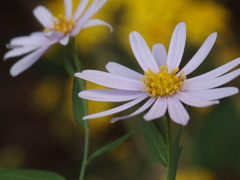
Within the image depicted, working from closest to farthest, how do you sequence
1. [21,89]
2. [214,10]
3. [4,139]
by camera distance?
[214,10] → [4,139] → [21,89]

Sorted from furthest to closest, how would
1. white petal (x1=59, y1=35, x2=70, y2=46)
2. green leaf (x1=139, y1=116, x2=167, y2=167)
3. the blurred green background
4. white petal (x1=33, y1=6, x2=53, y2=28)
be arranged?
the blurred green background < white petal (x1=33, y1=6, x2=53, y2=28) < white petal (x1=59, y1=35, x2=70, y2=46) < green leaf (x1=139, y1=116, x2=167, y2=167)

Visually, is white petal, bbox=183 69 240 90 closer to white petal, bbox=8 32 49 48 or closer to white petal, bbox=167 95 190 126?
white petal, bbox=167 95 190 126

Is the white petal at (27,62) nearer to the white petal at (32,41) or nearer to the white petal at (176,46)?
the white petal at (32,41)

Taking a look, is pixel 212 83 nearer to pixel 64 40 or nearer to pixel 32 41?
pixel 64 40

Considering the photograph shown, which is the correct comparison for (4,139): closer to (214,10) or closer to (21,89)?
(21,89)

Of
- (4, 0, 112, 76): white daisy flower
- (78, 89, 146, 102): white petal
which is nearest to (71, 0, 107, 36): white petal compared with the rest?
(4, 0, 112, 76): white daisy flower

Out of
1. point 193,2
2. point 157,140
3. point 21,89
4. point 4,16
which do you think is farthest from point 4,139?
point 157,140
